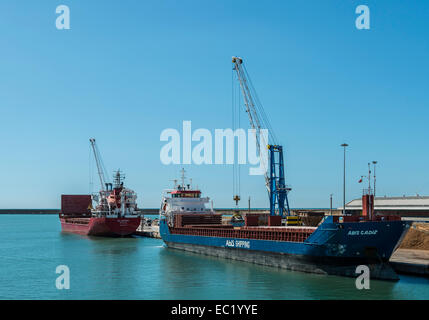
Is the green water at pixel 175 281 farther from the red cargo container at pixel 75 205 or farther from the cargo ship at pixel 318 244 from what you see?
the red cargo container at pixel 75 205

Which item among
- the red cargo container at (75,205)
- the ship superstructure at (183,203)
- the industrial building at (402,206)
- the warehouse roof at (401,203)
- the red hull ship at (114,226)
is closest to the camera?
the ship superstructure at (183,203)

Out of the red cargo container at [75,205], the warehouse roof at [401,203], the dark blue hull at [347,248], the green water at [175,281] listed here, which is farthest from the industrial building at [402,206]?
the red cargo container at [75,205]

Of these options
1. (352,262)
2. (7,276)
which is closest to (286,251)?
(352,262)

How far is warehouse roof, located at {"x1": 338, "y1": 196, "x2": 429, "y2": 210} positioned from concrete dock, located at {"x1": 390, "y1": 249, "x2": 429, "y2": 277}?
3617cm

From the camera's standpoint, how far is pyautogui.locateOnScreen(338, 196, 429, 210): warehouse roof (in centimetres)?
7494

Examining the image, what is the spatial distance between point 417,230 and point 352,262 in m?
16.7

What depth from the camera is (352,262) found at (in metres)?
33.7

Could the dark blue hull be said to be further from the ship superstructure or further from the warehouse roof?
the warehouse roof

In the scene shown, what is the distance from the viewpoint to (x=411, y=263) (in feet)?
114

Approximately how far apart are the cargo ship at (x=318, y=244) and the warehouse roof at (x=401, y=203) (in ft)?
124

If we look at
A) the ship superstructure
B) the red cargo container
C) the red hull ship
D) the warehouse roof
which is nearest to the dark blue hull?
the ship superstructure

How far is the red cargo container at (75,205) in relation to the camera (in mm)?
110238

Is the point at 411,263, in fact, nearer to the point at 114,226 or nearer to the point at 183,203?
the point at 183,203
